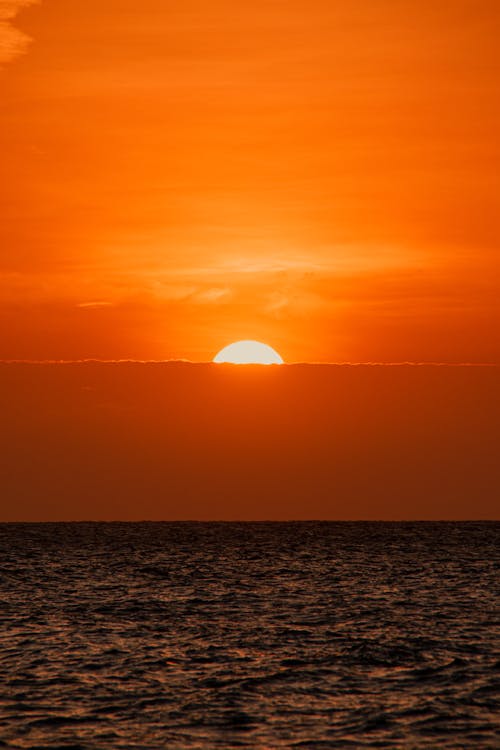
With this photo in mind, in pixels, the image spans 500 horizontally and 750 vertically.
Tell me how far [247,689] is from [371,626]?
20356 mm

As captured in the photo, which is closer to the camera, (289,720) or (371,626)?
(289,720)

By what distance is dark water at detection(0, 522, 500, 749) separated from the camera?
32750 mm

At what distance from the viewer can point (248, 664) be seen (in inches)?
1756

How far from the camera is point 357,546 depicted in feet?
593

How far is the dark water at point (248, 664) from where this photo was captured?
32750 millimetres

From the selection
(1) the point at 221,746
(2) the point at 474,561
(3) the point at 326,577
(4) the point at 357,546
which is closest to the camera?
(1) the point at 221,746

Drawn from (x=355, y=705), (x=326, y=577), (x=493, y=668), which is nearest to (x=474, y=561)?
(x=326, y=577)

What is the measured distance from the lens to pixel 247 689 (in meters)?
39.0

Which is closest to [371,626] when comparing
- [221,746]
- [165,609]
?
Answer: [165,609]

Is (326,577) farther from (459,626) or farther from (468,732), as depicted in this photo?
(468,732)

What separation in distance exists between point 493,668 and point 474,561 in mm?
91384

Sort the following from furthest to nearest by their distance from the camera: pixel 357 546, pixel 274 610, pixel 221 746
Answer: pixel 357 546
pixel 274 610
pixel 221 746

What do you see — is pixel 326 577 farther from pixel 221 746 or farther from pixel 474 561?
pixel 221 746

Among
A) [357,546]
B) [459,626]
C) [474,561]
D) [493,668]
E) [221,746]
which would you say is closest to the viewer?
[221,746]
